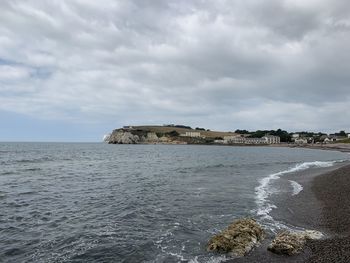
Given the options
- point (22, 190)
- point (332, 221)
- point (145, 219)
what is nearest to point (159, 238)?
point (145, 219)

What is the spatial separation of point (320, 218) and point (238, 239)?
30.1 ft

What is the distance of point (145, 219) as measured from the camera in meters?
24.0

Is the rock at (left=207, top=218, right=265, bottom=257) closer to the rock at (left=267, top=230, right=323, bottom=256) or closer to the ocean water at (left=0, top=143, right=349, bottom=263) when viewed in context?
the ocean water at (left=0, top=143, right=349, bottom=263)

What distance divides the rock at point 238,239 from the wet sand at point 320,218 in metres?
0.44

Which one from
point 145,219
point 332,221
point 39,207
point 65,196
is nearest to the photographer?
point 332,221

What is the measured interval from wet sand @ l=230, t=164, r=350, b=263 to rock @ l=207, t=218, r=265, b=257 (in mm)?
442

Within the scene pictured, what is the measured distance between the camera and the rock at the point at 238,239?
16.8m

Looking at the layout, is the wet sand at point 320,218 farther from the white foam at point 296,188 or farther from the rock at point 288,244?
the white foam at point 296,188

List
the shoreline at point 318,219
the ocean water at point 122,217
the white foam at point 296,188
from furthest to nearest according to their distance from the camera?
the white foam at point 296,188
the ocean water at point 122,217
the shoreline at point 318,219

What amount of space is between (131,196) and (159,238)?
13713 millimetres

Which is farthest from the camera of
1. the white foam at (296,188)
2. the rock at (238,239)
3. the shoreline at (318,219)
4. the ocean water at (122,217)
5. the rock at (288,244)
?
the white foam at (296,188)

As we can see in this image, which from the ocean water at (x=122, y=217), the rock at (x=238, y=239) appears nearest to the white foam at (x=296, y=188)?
the ocean water at (x=122, y=217)

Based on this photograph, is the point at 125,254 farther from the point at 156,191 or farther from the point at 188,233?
the point at 156,191

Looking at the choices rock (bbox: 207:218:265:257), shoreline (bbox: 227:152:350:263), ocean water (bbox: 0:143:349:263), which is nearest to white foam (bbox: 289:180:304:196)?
ocean water (bbox: 0:143:349:263)
